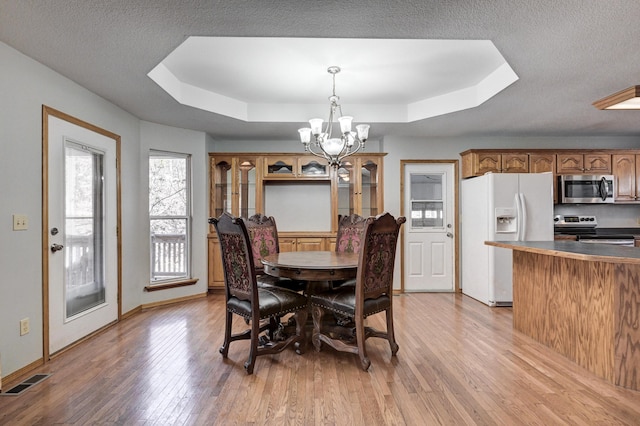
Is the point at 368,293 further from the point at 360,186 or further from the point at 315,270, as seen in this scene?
the point at 360,186

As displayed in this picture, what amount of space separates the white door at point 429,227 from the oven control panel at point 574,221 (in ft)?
4.61

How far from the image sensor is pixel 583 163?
4.91 metres

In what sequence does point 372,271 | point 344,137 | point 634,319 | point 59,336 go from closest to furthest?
point 634,319 → point 372,271 → point 59,336 → point 344,137


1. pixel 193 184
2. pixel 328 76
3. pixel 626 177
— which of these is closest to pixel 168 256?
pixel 193 184

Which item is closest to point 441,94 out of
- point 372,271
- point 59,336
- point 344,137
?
point 344,137

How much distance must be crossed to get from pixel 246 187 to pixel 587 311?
4191mm

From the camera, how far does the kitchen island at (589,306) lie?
90.7 inches

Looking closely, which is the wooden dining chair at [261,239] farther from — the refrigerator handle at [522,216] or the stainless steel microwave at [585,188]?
the stainless steel microwave at [585,188]

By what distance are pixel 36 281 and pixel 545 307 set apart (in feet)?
13.7

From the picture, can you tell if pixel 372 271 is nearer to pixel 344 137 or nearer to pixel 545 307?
pixel 344 137

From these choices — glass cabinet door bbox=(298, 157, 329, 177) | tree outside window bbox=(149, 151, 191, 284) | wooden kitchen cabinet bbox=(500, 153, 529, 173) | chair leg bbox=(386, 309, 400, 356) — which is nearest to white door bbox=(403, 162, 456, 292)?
wooden kitchen cabinet bbox=(500, 153, 529, 173)

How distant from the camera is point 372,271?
260 centimetres

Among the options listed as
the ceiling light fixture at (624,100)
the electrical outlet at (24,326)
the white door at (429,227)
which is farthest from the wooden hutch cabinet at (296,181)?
the ceiling light fixture at (624,100)

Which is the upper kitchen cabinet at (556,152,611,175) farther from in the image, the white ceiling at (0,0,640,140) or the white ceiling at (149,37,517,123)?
the white ceiling at (149,37,517,123)
